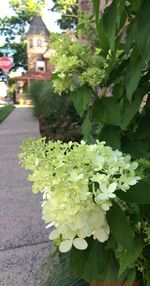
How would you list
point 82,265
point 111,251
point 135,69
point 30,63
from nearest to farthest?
1. point 82,265
2. point 111,251
3. point 135,69
4. point 30,63

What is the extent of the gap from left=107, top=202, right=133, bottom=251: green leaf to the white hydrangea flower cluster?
2 cm

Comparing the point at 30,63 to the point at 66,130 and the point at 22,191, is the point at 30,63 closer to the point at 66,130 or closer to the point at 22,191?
the point at 66,130

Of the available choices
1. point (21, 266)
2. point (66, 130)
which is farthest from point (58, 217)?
point (66, 130)

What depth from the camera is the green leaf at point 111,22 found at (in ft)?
4.58

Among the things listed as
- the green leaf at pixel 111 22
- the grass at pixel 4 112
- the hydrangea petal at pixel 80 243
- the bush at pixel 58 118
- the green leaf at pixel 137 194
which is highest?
the green leaf at pixel 111 22

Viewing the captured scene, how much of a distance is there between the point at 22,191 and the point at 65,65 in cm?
403

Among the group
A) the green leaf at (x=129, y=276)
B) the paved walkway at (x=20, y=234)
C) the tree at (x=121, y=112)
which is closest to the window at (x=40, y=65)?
the paved walkway at (x=20, y=234)

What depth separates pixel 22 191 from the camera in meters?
5.75

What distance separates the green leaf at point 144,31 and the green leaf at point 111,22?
102 mm

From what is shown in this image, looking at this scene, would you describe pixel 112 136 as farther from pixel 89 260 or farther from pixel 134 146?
pixel 89 260

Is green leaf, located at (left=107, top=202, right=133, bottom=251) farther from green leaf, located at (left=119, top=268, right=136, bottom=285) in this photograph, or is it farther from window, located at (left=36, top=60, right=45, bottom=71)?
window, located at (left=36, top=60, right=45, bottom=71)

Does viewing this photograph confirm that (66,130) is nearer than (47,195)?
No

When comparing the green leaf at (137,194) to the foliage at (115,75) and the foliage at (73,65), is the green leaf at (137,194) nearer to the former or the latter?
the foliage at (115,75)

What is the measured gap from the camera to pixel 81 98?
1870 mm
